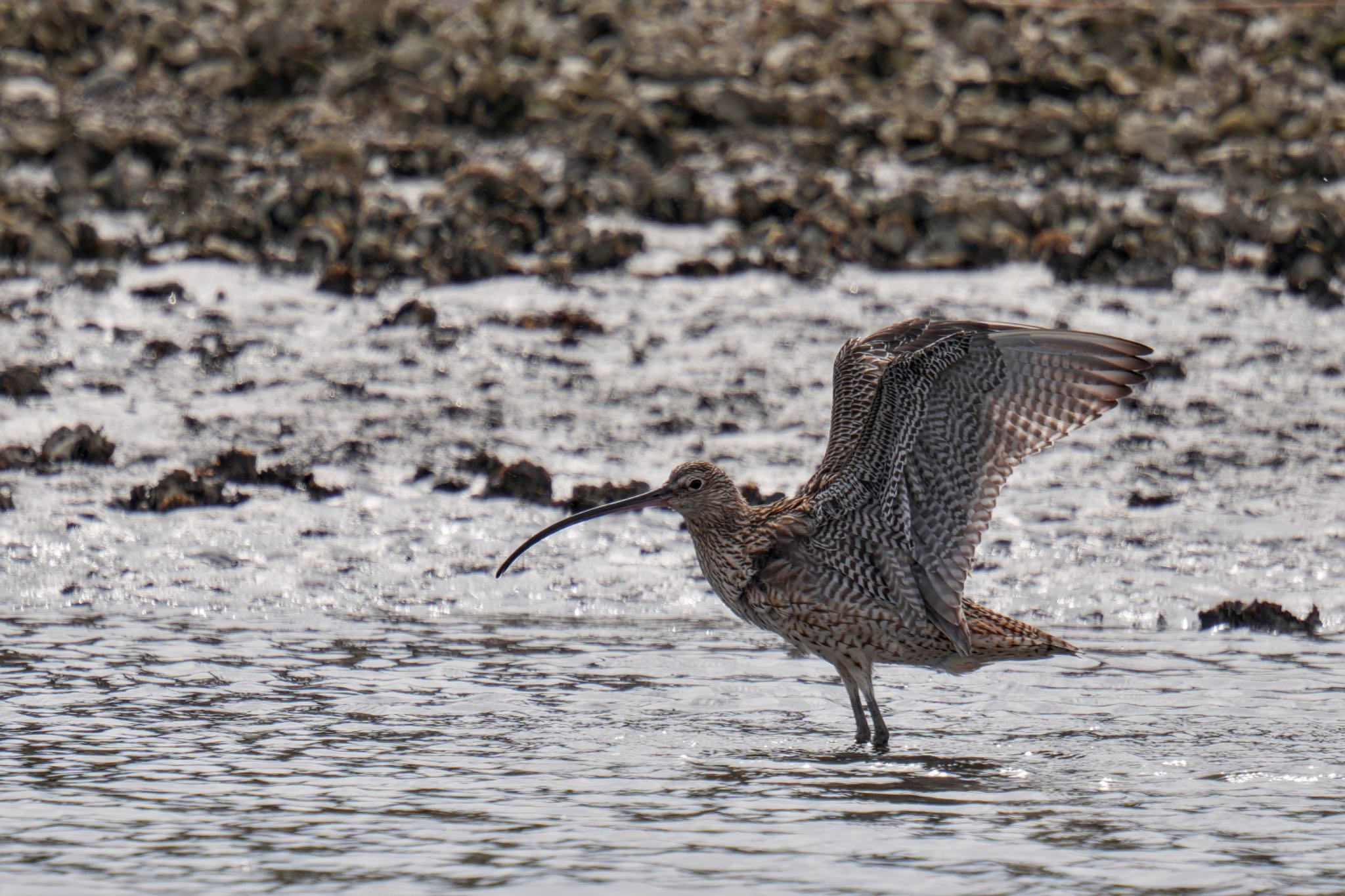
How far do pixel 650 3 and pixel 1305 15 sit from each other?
521 centimetres

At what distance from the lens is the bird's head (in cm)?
741

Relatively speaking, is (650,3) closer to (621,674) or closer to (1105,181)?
(1105,181)

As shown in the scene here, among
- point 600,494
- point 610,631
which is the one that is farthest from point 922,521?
point 600,494

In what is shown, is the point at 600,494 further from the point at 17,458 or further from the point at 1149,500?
the point at 17,458

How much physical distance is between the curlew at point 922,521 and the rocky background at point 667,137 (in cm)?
490

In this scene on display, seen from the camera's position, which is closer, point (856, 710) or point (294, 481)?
point (856, 710)

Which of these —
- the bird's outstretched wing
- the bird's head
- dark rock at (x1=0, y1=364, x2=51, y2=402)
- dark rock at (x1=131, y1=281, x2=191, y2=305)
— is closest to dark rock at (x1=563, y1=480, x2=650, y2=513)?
the bird's head

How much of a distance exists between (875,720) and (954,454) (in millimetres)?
969

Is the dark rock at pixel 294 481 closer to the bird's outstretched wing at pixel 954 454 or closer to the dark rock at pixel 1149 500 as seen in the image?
the bird's outstretched wing at pixel 954 454

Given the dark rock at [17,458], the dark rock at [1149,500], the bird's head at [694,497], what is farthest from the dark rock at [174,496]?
the dark rock at [1149,500]

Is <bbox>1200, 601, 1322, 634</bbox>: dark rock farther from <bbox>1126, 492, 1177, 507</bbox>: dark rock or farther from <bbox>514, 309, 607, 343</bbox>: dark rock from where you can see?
<bbox>514, 309, 607, 343</bbox>: dark rock

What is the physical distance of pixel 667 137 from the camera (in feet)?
45.3

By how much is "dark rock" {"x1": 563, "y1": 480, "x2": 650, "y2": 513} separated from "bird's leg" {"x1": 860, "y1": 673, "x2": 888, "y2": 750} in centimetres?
212

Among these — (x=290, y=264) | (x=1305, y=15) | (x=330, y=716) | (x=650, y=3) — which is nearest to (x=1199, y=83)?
(x=1305, y=15)
